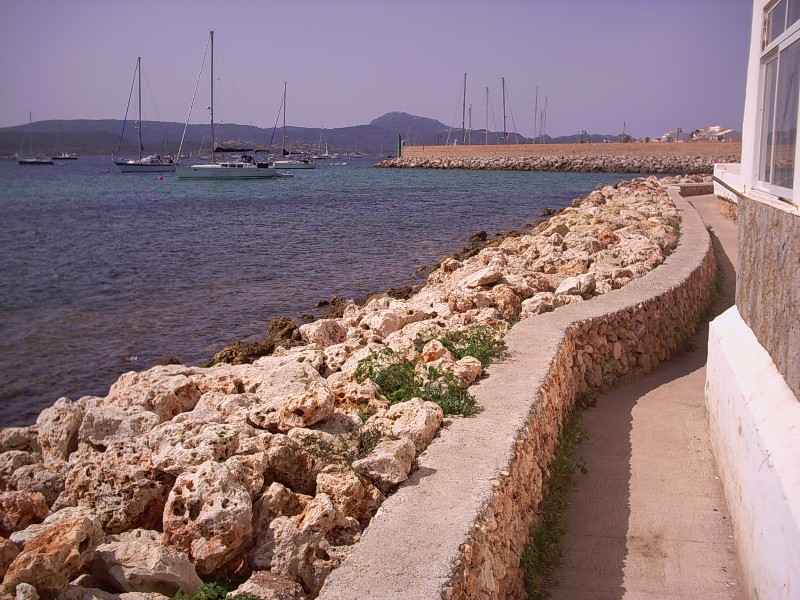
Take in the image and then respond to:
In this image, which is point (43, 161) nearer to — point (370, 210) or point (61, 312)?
point (370, 210)

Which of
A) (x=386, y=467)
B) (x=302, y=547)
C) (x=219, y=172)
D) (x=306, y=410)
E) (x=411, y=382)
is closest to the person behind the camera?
(x=302, y=547)

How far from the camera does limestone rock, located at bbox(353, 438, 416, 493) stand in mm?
3801

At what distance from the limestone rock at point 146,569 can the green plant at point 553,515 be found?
5.86ft

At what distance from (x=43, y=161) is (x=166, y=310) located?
99.9 m

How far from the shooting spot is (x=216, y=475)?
3.57 metres

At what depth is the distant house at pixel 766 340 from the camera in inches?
142

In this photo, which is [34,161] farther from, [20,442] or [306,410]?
[306,410]

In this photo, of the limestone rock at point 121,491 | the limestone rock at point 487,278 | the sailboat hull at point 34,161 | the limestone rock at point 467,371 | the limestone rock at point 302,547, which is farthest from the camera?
the sailboat hull at point 34,161

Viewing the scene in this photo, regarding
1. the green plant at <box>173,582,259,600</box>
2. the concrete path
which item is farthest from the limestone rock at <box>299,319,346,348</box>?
the green plant at <box>173,582,259,600</box>

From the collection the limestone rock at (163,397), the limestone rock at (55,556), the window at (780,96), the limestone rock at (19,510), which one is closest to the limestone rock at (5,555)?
the limestone rock at (55,556)

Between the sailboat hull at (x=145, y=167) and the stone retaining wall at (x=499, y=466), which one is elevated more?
the sailboat hull at (x=145, y=167)

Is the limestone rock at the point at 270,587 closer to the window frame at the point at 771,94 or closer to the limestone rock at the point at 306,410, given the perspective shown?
the limestone rock at the point at 306,410

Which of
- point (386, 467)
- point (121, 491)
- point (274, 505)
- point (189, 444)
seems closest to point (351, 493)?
point (386, 467)

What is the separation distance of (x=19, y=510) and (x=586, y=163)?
239 ft
